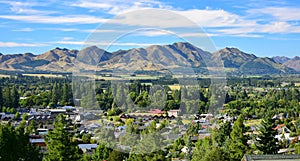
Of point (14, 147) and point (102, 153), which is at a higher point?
point (14, 147)

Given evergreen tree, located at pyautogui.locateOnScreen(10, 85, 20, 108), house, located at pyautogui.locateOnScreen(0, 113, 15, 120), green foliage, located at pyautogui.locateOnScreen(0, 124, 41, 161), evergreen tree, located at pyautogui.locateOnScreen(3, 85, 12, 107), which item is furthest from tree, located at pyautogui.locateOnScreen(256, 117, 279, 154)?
evergreen tree, located at pyautogui.locateOnScreen(10, 85, 20, 108)

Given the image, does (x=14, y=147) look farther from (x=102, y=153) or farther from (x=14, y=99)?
(x=14, y=99)

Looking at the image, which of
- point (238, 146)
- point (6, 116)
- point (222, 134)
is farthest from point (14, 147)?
point (6, 116)

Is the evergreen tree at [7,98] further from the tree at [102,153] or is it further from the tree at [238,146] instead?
the tree at [238,146]

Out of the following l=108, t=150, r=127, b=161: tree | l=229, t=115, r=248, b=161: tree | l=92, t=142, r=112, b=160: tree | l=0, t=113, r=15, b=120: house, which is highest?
l=229, t=115, r=248, b=161: tree

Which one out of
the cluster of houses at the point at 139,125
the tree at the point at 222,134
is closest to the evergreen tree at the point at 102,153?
the cluster of houses at the point at 139,125

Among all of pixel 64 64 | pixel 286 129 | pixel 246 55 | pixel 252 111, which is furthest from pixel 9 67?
pixel 286 129

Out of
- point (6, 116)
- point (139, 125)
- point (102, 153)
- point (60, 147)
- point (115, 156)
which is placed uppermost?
point (60, 147)

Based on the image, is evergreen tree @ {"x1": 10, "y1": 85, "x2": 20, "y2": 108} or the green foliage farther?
evergreen tree @ {"x1": 10, "y1": 85, "x2": 20, "y2": 108}

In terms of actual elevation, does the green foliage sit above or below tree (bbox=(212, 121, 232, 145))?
above

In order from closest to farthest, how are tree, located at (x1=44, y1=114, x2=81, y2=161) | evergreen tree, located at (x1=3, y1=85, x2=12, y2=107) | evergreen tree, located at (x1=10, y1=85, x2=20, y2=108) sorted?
tree, located at (x1=44, y1=114, x2=81, y2=161) → evergreen tree, located at (x1=3, y1=85, x2=12, y2=107) → evergreen tree, located at (x1=10, y1=85, x2=20, y2=108)

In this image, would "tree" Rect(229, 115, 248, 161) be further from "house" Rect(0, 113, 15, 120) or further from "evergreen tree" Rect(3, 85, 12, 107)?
"evergreen tree" Rect(3, 85, 12, 107)

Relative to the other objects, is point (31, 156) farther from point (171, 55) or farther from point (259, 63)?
point (259, 63)

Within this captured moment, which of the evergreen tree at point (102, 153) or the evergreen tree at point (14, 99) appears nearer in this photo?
the evergreen tree at point (102, 153)
